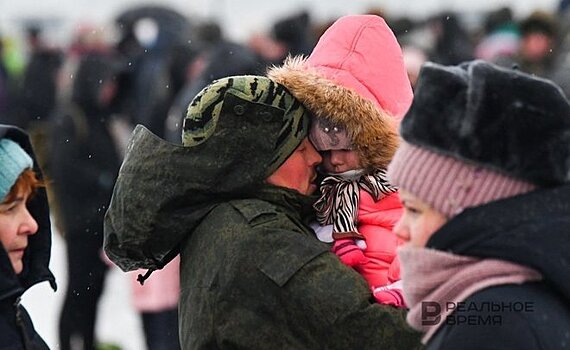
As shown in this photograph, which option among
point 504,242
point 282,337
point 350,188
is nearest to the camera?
point 504,242

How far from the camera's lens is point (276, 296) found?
261 centimetres

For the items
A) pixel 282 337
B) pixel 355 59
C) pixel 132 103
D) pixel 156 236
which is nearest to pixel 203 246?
pixel 156 236

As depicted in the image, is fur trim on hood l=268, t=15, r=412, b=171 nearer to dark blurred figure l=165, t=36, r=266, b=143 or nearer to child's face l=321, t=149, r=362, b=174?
child's face l=321, t=149, r=362, b=174

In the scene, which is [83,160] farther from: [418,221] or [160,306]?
[418,221]

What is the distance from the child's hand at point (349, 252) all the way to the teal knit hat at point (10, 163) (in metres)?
1.06

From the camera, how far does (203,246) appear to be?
108 inches

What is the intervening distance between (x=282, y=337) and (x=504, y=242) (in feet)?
2.33

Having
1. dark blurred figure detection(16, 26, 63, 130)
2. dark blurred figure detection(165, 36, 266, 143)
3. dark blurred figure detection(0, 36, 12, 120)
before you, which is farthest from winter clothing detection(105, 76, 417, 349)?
dark blurred figure detection(16, 26, 63, 130)

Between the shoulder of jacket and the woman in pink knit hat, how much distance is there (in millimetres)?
571

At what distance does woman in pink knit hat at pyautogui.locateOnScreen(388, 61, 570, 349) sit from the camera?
6.74ft

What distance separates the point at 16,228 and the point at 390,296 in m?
1.23

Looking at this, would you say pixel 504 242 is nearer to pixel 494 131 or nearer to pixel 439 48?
pixel 494 131

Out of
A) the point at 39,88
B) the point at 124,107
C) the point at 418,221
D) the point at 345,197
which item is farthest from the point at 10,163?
the point at 39,88

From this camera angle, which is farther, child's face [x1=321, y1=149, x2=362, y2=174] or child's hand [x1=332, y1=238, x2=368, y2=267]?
child's face [x1=321, y1=149, x2=362, y2=174]
